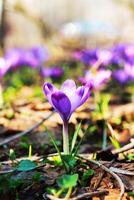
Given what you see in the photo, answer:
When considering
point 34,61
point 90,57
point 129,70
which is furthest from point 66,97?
point 34,61

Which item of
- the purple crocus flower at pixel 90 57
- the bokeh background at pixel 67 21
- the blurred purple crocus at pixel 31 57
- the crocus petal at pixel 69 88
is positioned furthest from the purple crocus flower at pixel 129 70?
the bokeh background at pixel 67 21

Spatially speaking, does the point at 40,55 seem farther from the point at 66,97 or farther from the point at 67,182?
the point at 67,182

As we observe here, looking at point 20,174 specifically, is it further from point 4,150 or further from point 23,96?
point 23,96

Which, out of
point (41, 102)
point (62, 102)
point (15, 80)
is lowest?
point (62, 102)

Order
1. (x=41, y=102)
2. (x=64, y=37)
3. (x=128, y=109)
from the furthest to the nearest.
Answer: (x=64, y=37), (x=41, y=102), (x=128, y=109)

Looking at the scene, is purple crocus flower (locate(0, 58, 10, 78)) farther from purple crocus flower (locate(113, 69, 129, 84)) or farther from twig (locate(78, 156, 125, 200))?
twig (locate(78, 156, 125, 200))

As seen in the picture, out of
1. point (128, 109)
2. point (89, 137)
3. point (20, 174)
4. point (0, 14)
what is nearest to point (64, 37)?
point (0, 14)

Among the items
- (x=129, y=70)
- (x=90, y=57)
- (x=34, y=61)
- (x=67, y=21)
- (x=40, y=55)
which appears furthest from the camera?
(x=67, y=21)

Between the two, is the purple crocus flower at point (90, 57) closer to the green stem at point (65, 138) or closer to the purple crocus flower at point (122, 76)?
the purple crocus flower at point (122, 76)
